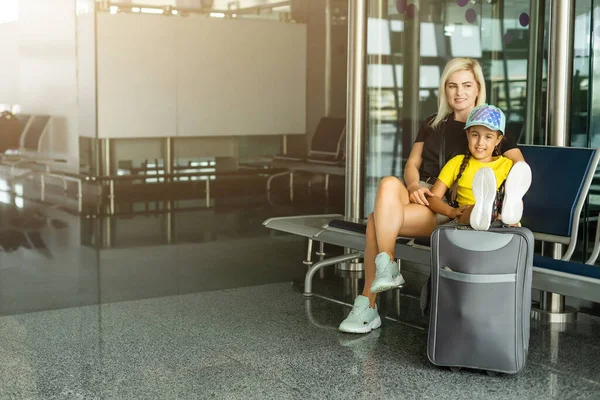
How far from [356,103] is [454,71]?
132cm

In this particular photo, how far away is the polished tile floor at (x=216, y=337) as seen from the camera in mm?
→ 2758

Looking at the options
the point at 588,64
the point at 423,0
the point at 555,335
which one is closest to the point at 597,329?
the point at 555,335

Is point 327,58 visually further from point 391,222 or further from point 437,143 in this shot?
point 391,222

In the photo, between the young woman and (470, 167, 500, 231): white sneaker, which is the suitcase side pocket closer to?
(470, 167, 500, 231): white sneaker

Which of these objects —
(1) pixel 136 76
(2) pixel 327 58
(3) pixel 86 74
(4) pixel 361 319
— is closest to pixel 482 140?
(4) pixel 361 319

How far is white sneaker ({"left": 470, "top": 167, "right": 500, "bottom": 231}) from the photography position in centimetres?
286

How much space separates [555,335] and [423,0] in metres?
2.35

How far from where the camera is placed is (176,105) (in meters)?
9.66

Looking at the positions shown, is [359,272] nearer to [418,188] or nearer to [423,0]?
[418,188]

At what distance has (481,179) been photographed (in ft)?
9.52

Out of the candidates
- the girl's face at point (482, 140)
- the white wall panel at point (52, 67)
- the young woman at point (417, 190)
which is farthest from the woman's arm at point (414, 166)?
the white wall panel at point (52, 67)

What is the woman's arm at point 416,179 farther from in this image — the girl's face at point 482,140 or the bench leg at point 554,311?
the bench leg at point 554,311

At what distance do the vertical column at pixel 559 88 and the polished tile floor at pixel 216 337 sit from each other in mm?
129

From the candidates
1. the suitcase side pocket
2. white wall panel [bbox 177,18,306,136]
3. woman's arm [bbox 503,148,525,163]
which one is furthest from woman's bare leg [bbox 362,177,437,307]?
white wall panel [bbox 177,18,306,136]
